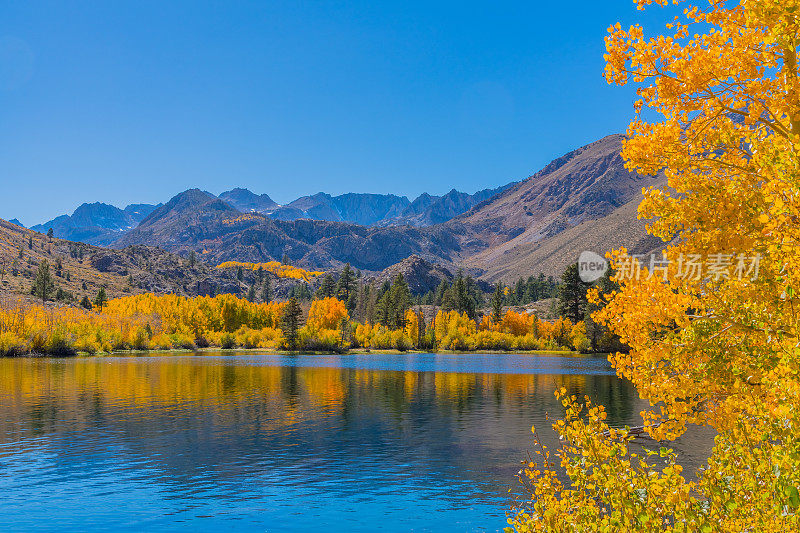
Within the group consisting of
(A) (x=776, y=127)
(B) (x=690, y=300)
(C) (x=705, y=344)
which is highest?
(A) (x=776, y=127)

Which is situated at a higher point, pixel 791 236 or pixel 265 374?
pixel 791 236

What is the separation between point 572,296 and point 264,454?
136 metres

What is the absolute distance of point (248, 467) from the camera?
30.7 meters

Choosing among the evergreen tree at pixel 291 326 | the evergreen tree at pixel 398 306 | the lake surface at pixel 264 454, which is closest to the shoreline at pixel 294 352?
the evergreen tree at pixel 291 326

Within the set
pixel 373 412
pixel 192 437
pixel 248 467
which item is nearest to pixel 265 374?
pixel 373 412

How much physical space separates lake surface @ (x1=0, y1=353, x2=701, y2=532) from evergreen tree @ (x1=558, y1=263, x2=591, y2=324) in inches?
3626

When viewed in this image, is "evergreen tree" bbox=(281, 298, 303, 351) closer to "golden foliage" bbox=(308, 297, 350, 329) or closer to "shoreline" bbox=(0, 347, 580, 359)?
"shoreline" bbox=(0, 347, 580, 359)

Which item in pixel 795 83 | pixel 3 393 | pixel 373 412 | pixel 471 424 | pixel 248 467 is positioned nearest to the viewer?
pixel 795 83

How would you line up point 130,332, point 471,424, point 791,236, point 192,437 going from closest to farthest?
point 791,236
point 192,437
point 471,424
point 130,332

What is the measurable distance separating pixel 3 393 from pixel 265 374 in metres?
34.6

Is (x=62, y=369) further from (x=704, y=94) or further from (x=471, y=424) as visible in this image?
(x=704, y=94)

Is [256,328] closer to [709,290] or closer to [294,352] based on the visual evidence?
[294,352]

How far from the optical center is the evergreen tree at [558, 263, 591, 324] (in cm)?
15550

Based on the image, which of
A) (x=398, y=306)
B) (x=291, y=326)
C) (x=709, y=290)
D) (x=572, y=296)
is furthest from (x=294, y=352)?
(x=709, y=290)
